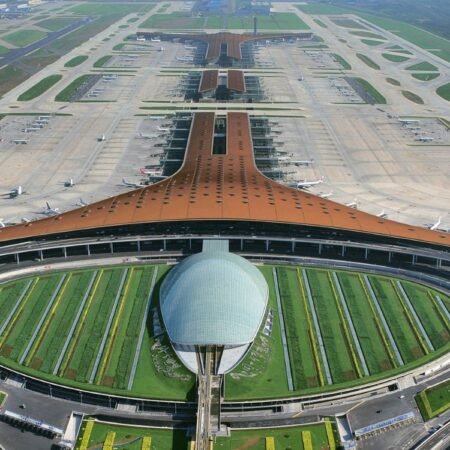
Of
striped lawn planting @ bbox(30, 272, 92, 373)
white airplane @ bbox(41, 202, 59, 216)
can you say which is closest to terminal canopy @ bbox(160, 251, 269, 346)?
striped lawn planting @ bbox(30, 272, 92, 373)

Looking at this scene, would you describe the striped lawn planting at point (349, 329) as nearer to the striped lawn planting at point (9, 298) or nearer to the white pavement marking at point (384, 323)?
the white pavement marking at point (384, 323)

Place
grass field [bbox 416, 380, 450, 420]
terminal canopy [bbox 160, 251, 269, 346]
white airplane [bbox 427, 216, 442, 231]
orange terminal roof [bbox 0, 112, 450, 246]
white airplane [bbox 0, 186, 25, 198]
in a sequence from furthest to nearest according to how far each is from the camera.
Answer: white airplane [bbox 0, 186, 25, 198], white airplane [bbox 427, 216, 442, 231], orange terminal roof [bbox 0, 112, 450, 246], terminal canopy [bbox 160, 251, 269, 346], grass field [bbox 416, 380, 450, 420]

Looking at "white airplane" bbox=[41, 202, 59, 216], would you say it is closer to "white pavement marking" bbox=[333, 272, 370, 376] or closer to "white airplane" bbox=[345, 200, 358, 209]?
"white pavement marking" bbox=[333, 272, 370, 376]

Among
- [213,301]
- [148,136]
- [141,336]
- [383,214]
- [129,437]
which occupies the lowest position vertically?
[148,136]

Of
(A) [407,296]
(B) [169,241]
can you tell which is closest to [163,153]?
(B) [169,241]

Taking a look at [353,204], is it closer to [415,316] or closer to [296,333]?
[415,316]

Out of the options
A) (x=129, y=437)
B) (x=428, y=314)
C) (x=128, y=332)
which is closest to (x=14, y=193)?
(x=128, y=332)

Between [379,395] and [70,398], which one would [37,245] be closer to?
[70,398]
